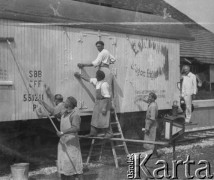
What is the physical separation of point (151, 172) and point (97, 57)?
2210 millimetres

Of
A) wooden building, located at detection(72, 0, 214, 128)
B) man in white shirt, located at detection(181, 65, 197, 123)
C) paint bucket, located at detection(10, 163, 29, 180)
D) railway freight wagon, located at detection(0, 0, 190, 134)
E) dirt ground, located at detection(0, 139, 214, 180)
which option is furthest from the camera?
man in white shirt, located at detection(181, 65, 197, 123)

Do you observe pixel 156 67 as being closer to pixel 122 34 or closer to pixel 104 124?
pixel 122 34

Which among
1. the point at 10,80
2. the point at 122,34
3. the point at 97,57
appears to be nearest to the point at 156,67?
the point at 122,34

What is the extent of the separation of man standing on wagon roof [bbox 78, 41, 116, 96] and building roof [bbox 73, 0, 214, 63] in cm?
127

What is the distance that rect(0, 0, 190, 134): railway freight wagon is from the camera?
6559 millimetres

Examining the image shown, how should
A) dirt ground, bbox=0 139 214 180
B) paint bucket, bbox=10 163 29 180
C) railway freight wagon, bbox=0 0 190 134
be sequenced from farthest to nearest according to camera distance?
dirt ground, bbox=0 139 214 180 → railway freight wagon, bbox=0 0 190 134 → paint bucket, bbox=10 163 29 180

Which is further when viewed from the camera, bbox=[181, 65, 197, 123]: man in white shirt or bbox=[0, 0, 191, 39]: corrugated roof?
bbox=[181, 65, 197, 123]: man in white shirt

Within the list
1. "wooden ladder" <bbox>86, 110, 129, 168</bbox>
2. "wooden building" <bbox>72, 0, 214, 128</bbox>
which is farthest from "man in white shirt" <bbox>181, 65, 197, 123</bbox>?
"wooden ladder" <bbox>86, 110, 129, 168</bbox>

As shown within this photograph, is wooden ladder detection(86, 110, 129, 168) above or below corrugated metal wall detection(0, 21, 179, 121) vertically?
below

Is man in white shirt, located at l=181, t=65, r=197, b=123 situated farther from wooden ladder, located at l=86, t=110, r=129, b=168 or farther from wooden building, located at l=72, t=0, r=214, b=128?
wooden ladder, located at l=86, t=110, r=129, b=168

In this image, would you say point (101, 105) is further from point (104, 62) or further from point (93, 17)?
point (93, 17)

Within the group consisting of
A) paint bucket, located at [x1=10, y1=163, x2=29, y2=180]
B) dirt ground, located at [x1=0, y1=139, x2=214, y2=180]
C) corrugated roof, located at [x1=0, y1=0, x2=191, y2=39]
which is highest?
corrugated roof, located at [x1=0, y1=0, x2=191, y2=39]

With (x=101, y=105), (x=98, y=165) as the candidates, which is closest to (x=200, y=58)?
(x=101, y=105)

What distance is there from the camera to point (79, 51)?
24.8 feet
